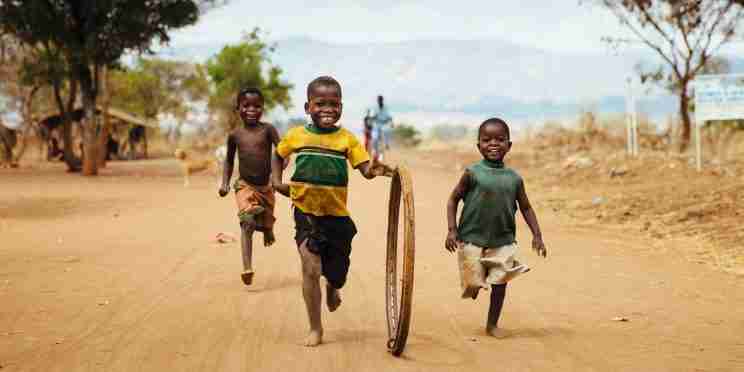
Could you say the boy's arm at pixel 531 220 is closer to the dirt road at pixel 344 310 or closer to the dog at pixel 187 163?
the dirt road at pixel 344 310

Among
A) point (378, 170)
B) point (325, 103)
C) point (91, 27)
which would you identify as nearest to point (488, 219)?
point (378, 170)

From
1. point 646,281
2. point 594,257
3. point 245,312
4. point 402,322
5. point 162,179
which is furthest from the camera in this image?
point 162,179

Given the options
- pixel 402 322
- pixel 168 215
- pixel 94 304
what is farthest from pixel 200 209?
pixel 402 322

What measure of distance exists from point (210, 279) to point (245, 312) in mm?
1836

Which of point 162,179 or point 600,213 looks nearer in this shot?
point 600,213

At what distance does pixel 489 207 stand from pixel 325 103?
129 cm

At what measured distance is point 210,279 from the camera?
8.79 m

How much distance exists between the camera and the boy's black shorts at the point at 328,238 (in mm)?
5848

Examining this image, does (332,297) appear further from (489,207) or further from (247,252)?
(247,252)

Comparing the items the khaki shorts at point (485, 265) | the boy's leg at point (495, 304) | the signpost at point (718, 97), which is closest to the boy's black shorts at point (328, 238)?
the khaki shorts at point (485, 265)

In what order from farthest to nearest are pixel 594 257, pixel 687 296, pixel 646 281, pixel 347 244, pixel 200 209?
pixel 200 209 → pixel 594 257 → pixel 646 281 → pixel 687 296 → pixel 347 244

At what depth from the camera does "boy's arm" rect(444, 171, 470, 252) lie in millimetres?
5902

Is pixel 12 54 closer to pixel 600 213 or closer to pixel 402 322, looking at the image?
pixel 600 213

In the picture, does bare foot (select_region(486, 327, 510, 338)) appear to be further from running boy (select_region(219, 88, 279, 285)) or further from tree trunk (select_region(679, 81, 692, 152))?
tree trunk (select_region(679, 81, 692, 152))
